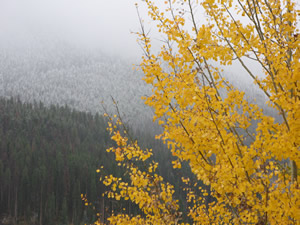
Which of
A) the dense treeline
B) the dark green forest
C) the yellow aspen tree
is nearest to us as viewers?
the yellow aspen tree

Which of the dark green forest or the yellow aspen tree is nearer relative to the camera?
the yellow aspen tree

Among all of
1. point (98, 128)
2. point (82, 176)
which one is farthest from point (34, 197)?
point (98, 128)

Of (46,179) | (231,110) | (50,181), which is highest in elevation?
(46,179)

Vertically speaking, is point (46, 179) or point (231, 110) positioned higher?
point (46, 179)

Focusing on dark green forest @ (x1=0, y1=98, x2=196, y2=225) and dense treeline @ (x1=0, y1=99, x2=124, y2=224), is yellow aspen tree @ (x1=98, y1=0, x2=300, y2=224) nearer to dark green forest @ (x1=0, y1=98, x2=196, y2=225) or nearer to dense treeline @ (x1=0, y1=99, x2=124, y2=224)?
dark green forest @ (x1=0, y1=98, x2=196, y2=225)

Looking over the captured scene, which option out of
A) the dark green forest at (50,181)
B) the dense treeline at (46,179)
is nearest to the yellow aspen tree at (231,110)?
the dark green forest at (50,181)

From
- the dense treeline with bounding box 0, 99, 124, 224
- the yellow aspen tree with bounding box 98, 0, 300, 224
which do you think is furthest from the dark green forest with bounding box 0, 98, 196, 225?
the yellow aspen tree with bounding box 98, 0, 300, 224

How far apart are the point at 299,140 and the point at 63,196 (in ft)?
186

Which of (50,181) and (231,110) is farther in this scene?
(50,181)

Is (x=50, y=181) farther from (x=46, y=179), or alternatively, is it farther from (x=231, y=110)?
(x=231, y=110)

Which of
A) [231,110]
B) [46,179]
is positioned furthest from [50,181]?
[231,110]

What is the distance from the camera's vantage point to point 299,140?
113 inches

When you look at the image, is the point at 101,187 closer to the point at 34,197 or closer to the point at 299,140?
the point at 34,197

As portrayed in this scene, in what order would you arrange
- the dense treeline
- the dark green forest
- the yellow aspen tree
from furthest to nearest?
1. the dense treeline
2. the dark green forest
3. the yellow aspen tree
